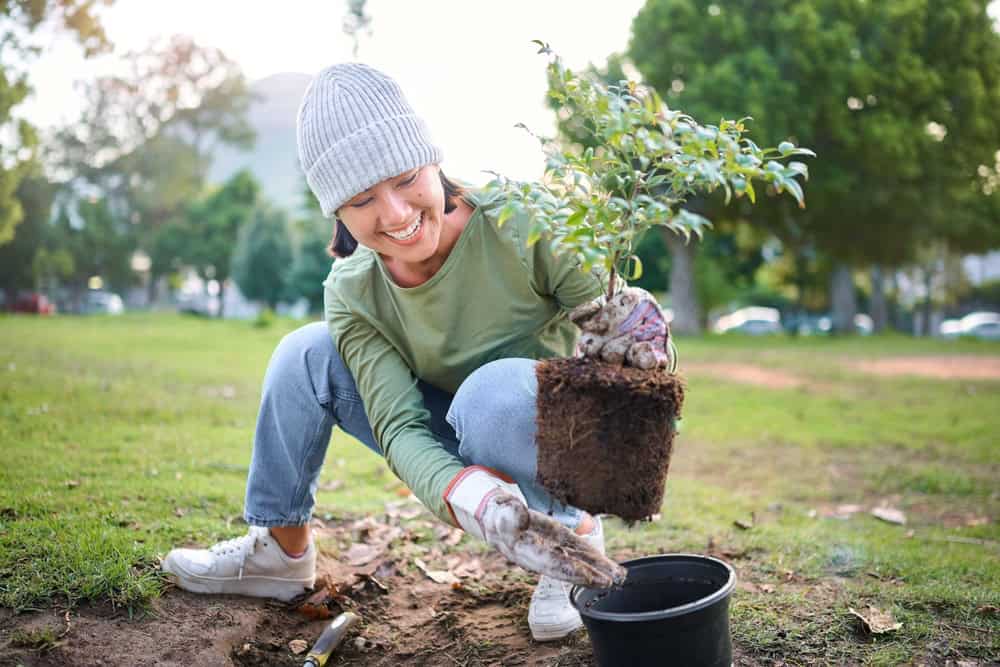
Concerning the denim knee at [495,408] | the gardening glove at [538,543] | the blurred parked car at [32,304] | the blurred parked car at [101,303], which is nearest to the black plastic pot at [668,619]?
the gardening glove at [538,543]

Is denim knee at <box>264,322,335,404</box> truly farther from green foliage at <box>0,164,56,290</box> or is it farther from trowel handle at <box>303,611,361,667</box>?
green foliage at <box>0,164,56,290</box>

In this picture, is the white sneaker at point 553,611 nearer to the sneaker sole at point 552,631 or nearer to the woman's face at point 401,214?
the sneaker sole at point 552,631

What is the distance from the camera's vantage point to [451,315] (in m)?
2.56

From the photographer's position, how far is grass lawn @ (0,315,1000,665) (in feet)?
8.33

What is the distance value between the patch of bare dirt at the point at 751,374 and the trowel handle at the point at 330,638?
774cm

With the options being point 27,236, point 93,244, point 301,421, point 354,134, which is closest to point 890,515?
point 301,421

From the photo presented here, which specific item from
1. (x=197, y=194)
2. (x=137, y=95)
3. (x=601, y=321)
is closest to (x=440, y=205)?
(x=601, y=321)

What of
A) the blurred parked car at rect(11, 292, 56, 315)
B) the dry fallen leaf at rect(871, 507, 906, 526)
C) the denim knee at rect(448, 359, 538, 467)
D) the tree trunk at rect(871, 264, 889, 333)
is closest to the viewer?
the denim knee at rect(448, 359, 538, 467)

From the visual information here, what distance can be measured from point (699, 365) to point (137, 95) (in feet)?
68.7

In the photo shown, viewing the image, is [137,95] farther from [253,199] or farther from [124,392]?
[124,392]

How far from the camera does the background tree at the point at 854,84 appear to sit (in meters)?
17.9

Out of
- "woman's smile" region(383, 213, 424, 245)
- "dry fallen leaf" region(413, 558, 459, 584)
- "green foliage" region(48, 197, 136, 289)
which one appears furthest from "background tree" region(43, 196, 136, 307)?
"woman's smile" region(383, 213, 424, 245)

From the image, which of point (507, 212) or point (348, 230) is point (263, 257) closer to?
point (348, 230)

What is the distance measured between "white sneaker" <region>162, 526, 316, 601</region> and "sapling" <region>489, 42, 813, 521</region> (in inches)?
46.0
